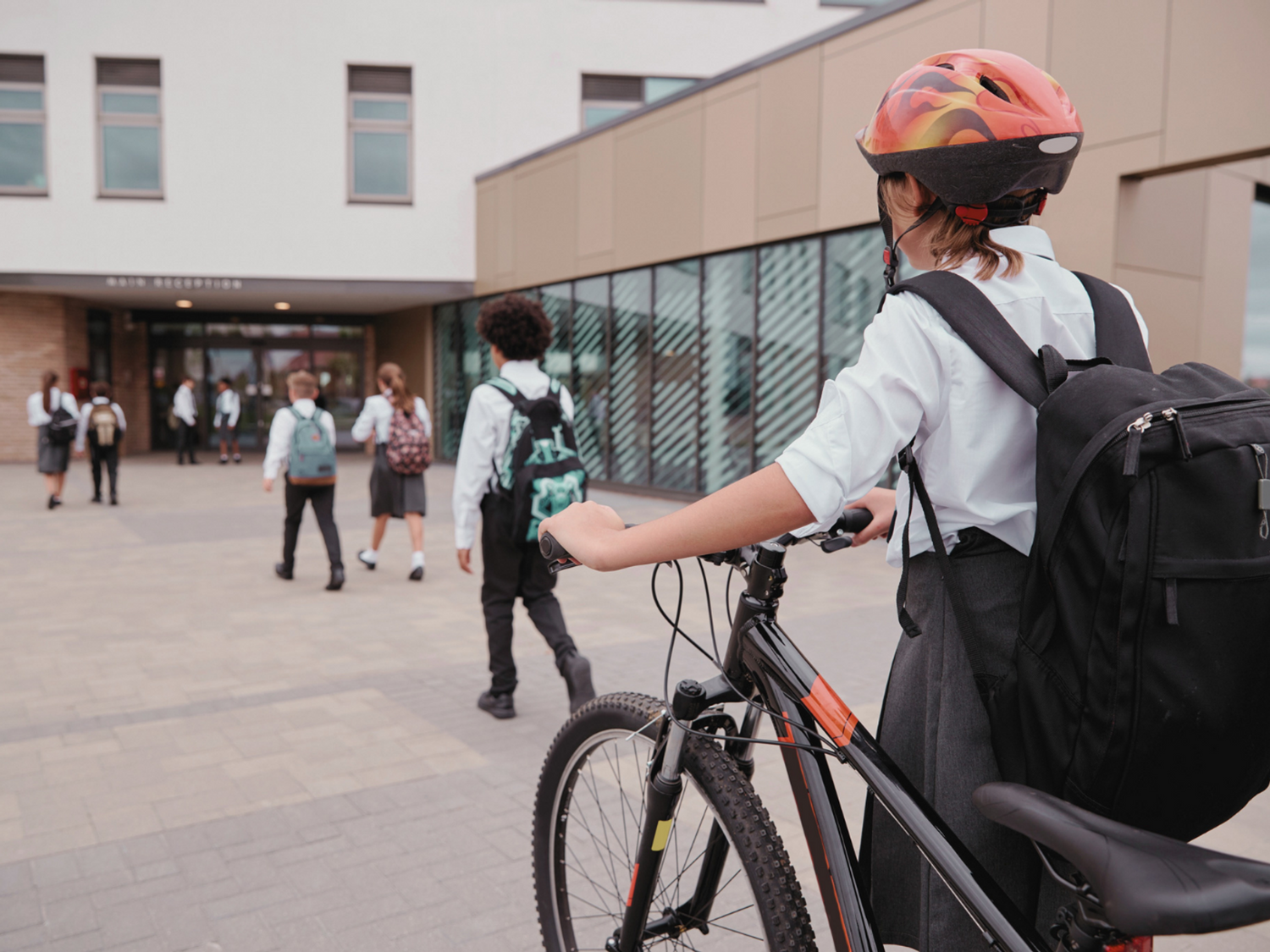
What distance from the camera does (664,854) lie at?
193 centimetres

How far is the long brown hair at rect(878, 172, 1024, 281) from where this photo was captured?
1380 mm

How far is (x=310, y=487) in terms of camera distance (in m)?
7.57

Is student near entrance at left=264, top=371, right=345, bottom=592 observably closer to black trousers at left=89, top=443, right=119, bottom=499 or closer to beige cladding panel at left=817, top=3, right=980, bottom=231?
beige cladding panel at left=817, top=3, right=980, bottom=231

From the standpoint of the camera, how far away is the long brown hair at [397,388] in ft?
26.1

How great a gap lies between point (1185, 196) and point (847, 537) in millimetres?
8366

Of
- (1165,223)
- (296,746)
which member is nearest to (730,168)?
(1165,223)

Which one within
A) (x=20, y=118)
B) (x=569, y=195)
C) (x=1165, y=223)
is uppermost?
(x=20, y=118)

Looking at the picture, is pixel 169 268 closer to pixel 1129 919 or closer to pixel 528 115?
pixel 528 115

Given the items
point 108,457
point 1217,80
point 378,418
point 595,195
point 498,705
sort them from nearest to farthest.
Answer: point 498,705 < point 1217,80 < point 378,418 < point 108,457 < point 595,195

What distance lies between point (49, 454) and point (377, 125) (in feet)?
31.3

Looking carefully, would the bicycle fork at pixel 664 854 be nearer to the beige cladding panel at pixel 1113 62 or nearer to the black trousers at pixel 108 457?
the beige cladding panel at pixel 1113 62

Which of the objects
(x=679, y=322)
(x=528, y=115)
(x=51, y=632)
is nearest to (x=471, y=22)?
(x=528, y=115)

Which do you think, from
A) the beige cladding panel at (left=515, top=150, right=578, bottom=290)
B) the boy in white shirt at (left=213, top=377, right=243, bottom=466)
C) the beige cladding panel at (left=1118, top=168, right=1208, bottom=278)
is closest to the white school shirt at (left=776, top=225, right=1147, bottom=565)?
the beige cladding panel at (left=1118, top=168, right=1208, bottom=278)

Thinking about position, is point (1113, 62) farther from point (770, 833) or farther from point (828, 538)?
point (770, 833)
